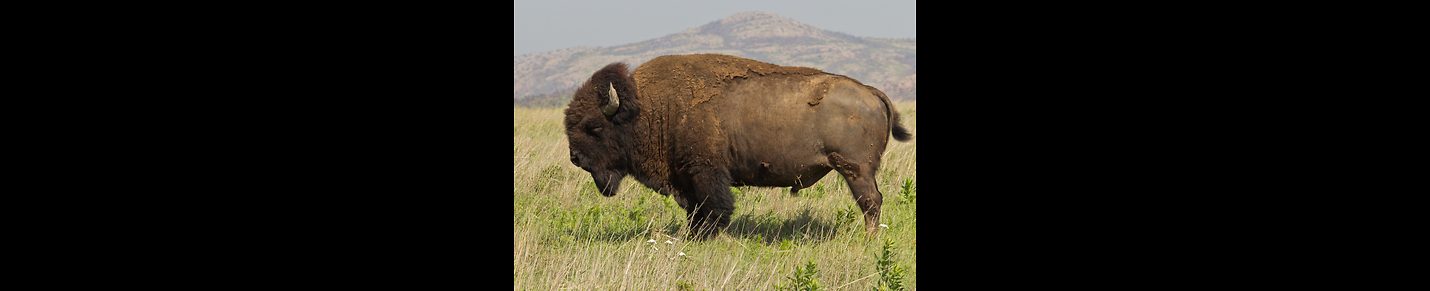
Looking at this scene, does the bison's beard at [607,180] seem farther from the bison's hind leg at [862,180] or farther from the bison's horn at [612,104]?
the bison's hind leg at [862,180]

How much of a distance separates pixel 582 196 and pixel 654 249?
296cm

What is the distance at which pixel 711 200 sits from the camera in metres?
5.95

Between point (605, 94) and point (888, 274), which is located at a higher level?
point (605, 94)

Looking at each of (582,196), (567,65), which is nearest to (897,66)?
(567,65)

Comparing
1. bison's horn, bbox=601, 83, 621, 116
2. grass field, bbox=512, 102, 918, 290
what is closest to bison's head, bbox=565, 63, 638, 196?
bison's horn, bbox=601, 83, 621, 116

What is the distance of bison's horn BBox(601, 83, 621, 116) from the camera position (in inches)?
227

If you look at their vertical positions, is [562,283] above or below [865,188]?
below

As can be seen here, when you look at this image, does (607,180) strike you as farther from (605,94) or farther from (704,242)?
(704,242)

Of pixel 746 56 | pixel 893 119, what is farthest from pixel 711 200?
pixel 746 56

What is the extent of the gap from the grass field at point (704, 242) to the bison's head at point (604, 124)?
0.45 meters

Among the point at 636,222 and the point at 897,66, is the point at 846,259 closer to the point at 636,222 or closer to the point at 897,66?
the point at 636,222

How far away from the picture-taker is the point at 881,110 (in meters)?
5.64

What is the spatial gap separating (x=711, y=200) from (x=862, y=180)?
1.19 meters

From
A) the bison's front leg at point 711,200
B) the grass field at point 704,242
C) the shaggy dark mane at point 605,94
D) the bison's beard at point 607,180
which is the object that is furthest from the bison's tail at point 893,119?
the bison's beard at point 607,180
